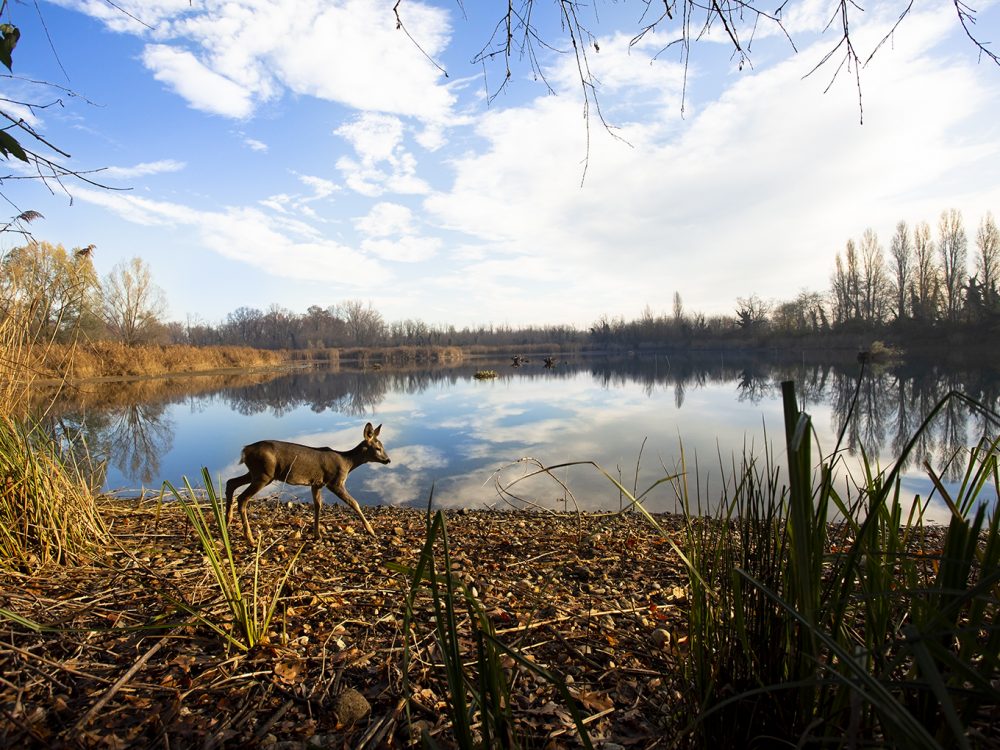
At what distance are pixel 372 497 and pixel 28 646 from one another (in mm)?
7058

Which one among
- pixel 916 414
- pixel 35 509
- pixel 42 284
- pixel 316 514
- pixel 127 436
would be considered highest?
pixel 42 284

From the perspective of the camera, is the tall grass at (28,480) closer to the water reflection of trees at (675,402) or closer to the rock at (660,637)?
the water reflection of trees at (675,402)

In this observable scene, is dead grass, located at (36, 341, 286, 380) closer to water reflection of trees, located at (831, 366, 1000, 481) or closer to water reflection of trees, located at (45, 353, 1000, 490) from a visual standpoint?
water reflection of trees, located at (45, 353, 1000, 490)

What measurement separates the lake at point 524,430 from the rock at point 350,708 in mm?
1640

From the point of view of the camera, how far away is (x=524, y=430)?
619 inches

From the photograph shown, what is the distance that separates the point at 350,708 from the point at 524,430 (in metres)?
13.7

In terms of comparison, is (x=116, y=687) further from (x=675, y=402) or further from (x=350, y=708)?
(x=675, y=402)

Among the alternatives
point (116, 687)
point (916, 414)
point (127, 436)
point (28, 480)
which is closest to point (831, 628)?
point (116, 687)

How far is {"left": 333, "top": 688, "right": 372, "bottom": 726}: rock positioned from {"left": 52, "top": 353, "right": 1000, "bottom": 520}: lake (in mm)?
1640

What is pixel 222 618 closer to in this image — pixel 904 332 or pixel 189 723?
pixel 189 723

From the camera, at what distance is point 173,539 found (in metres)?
4.26

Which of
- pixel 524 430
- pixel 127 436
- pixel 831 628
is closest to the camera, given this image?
pixel 831 628

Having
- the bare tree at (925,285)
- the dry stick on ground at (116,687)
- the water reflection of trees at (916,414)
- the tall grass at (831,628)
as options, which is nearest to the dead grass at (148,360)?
the dry stick on ground at (116,687)

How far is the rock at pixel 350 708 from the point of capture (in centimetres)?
208
